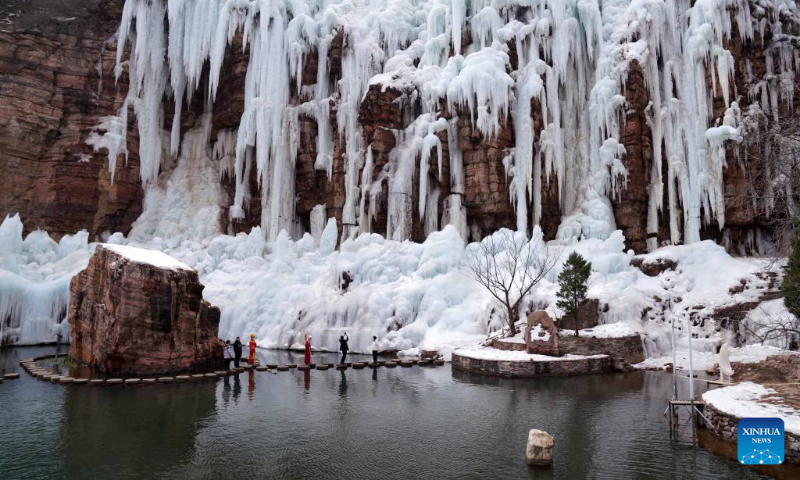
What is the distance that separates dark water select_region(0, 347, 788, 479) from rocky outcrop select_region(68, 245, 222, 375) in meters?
1.75

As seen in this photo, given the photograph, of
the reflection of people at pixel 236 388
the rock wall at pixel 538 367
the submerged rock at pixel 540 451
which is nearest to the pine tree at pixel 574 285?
the rock wall at pixel 538 367

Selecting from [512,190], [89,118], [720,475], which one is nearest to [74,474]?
[720,475]

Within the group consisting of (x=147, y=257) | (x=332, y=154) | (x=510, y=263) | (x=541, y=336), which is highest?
(x=332, y=154)

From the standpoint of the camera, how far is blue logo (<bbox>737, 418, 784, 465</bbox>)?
596cm

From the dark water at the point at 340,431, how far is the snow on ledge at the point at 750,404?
0.95 metres

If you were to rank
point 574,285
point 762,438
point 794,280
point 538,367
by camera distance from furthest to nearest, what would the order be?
point 574,285 → point 538,367 → point 794,280 → point 762,438

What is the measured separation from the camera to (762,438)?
6078 mm

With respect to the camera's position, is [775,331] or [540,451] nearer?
[540,451]

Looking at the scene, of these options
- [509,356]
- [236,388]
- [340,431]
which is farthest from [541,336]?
[340,431]

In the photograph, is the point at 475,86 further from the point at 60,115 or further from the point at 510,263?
the point at 60,115

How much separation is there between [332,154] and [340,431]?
27.8 metres

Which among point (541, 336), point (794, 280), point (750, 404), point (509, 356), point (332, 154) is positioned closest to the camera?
point (750, 404)

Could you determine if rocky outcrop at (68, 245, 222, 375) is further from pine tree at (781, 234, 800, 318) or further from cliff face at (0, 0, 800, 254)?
pine tree at (781, 234, 800, 318)

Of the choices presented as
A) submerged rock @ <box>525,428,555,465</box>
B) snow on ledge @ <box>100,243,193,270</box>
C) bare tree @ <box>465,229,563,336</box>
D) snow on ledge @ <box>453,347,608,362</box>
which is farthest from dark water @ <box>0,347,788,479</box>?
bare tree @ <box>465,229,563,336</box>
